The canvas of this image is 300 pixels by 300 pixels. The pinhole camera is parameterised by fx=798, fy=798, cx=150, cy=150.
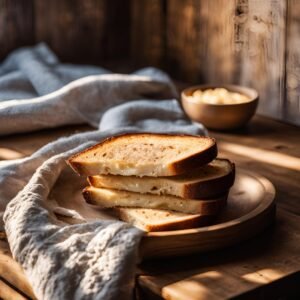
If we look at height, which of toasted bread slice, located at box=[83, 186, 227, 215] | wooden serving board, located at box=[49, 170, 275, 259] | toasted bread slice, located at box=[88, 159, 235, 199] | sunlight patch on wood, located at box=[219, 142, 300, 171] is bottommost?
sunlight patch on wood, located at box=[219, 142, 300, 171]

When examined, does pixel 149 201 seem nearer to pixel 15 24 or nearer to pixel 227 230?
pixel 227 230

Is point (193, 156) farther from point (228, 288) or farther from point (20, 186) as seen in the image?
point (20, 186)

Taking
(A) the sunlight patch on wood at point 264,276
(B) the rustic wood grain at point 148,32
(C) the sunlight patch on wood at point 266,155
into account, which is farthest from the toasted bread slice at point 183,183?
(B) the rustic wood grain at point 148,32

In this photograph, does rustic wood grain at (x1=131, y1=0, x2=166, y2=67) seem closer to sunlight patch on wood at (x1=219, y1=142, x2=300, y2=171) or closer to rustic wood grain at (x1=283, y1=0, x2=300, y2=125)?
rustic wood grain at (x1=283, y1=0, x2=300, y2=125)

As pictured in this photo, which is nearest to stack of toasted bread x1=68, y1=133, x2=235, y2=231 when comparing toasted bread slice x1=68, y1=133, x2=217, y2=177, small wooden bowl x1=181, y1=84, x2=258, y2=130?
toasted bread slice x1=68, y1=133, x2=217, y2=177

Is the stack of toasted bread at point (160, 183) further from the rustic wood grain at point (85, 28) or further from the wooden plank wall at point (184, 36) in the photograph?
the rustic wood grain at point (85, 28)

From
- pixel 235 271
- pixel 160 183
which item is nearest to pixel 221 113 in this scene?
pixel 160 183
